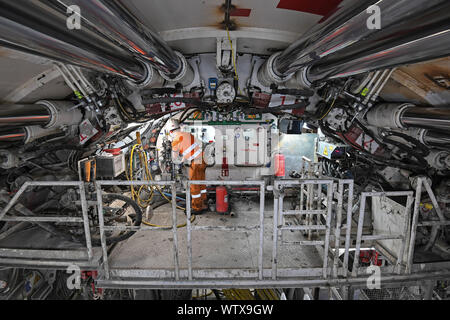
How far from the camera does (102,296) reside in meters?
5.68

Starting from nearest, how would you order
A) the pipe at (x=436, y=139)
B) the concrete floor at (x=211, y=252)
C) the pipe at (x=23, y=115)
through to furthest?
1. the pipe at (x=23, y=115)
2. the pipe at (x=436, y=139)
3. the concrete floor at (x=211, y=252)

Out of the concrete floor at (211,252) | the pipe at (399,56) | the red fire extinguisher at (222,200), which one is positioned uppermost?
the pipe at (399,56)

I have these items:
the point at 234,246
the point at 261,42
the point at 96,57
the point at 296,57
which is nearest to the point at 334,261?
the point at 234,246

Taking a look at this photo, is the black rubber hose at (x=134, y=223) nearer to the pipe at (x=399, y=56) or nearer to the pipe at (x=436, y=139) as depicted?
the pipe at (x=399, y=56)

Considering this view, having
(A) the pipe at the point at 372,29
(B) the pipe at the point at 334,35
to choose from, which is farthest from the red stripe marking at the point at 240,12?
(A) the pipe at the point at 372,29

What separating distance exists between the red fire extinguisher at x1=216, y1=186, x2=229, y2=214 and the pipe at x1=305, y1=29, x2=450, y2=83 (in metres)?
3.70

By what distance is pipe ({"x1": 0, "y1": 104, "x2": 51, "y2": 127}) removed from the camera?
9.77 feet

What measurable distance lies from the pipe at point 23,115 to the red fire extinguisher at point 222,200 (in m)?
3.60

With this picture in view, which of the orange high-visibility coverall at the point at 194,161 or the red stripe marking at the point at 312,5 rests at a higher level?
the red stripe marking at the point at 312,5

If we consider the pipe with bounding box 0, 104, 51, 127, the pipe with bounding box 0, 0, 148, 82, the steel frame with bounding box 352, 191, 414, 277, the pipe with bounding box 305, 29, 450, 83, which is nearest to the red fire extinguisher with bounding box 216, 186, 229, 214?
the steel frame with bounding box 352, 191, 414, 277

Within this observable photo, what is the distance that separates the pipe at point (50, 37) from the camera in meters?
1.22

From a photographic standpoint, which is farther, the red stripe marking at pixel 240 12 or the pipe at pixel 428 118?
the pipe at pixel 428 118

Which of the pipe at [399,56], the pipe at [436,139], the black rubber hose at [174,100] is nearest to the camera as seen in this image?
the pipe at [399,56]

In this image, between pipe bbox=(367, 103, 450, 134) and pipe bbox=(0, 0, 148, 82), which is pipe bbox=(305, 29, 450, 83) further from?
pipe bbox=(0, 0, 148, 82)
